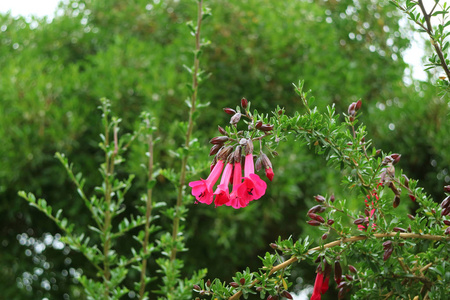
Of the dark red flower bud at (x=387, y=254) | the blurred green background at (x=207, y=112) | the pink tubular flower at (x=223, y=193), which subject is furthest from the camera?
the blurred green background at (x=207, y=112)

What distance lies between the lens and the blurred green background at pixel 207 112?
302cm

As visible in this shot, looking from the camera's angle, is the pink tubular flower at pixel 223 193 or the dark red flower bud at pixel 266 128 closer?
the dark red flower bud at pixel 266 128

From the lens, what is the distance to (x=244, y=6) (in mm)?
3555

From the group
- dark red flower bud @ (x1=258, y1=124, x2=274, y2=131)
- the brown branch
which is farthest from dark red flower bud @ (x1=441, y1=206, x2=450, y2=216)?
dark red flower bud @ (x1=258, y1=124, x2=274, y2=131)

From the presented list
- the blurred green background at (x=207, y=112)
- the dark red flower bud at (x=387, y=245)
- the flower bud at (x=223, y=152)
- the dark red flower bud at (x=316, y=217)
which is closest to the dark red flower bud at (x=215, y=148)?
the flower bud at (x=223, y=152)

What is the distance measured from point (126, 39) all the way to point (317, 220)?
11.0ft

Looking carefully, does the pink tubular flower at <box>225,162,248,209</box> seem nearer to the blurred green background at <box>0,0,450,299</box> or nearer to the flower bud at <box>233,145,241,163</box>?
the flower bud at <box>233,145,241,163</box>

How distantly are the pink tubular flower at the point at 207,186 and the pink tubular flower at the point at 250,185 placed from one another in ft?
0.19

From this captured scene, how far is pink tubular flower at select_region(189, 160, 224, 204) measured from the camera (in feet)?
3.02

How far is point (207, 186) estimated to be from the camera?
93cm

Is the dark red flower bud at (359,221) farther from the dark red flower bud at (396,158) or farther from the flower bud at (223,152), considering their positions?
the flower bud at (223,152)

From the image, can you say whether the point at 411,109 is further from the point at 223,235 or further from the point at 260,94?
the point at 223,235

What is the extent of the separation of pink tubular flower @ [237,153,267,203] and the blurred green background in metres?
1.95

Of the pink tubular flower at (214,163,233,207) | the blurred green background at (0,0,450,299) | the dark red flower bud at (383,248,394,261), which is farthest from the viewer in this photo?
the blurred green background at (0,0,450,299)
